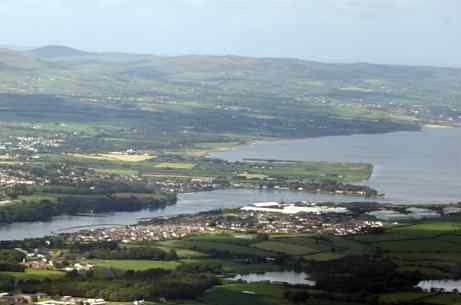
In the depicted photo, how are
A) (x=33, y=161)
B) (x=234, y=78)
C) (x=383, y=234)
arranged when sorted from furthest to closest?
(x=234, y=78), (x=33, y=161), (x=383, y=234)

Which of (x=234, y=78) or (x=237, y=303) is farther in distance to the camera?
(x=234, y=78)

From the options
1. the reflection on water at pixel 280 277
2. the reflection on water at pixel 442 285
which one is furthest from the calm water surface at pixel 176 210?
the reflection on water at pixel 442 285

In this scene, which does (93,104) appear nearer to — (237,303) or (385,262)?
(385,262)

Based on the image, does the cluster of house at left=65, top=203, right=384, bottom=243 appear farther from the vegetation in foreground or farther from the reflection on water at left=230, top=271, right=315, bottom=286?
the reflection on water at left=230, top=271, right=315, bottom=286

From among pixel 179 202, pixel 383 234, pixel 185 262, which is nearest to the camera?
pixel 185 262

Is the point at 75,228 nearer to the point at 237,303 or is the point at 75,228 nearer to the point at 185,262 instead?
the point at 185,262

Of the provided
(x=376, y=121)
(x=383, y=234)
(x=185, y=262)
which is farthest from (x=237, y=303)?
(x=376, y=121)

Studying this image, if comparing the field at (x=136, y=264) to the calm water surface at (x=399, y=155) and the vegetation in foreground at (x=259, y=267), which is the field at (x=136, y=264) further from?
the calm water surface at (x=399, y=155)

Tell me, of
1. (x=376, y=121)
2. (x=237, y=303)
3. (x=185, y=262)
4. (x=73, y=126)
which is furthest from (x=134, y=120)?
(x=237, y=303)
